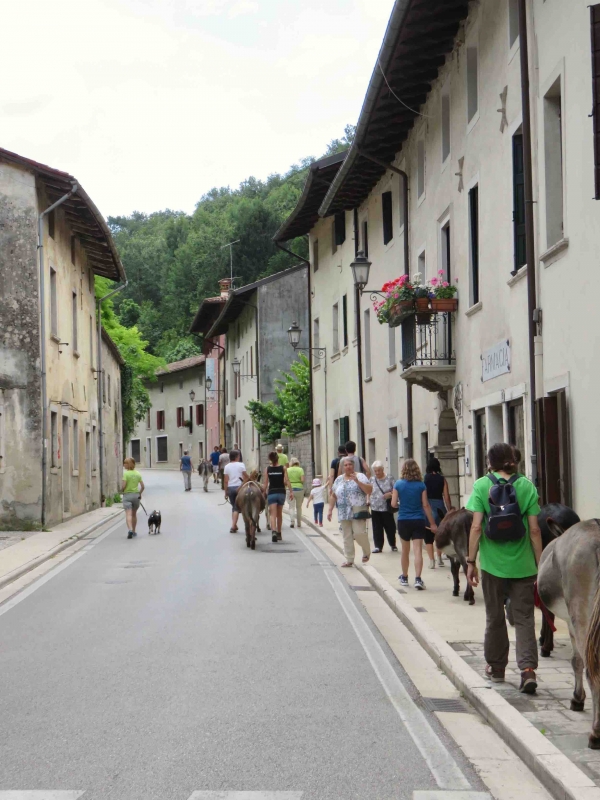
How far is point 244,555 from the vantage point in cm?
1975

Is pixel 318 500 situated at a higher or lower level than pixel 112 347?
lower

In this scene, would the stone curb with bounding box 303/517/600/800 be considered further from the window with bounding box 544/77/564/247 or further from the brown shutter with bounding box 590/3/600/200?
the window with bounding box 544/77/564/247

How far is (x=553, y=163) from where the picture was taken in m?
13.0

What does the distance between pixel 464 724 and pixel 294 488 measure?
62.1 feet

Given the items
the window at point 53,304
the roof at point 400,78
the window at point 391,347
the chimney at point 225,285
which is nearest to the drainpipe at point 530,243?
the roof at point 400,78

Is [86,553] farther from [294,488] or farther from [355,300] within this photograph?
[355,300]

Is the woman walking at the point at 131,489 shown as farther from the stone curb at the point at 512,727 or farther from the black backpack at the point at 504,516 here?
the black backpack at the point at 504,516

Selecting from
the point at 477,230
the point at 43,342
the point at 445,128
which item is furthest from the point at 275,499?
the point at 445,128

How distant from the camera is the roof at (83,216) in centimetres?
2527

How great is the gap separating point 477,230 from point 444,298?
144 cm

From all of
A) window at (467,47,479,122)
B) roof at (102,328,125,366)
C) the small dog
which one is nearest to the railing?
window at (467,47,479,122)

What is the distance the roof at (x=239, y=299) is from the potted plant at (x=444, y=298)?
30745mm

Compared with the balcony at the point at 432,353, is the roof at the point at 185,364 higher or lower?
higher

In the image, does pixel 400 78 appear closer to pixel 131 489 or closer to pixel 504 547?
pixel 131 489
